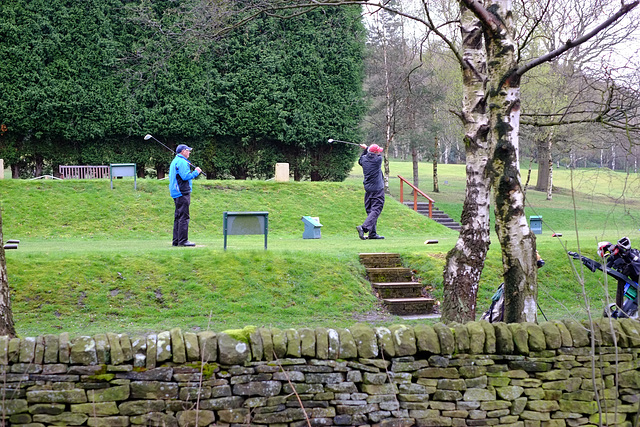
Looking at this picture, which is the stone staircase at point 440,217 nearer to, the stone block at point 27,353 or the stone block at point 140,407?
the stone block at point 140,407

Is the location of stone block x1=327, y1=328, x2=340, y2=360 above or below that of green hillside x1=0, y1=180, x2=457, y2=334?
above

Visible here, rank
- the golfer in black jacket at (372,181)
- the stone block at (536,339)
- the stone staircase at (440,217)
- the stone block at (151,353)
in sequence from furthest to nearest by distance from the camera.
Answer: the stone staircase at (440,217) → the golfer in black jacket at (372,181) → the stone block at (536,339) → the stone block at (151,353)

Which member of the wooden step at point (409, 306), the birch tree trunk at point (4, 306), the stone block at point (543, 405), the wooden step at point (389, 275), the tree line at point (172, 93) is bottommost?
the wooden step at point (409, 306)

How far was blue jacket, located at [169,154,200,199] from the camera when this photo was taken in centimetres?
1366

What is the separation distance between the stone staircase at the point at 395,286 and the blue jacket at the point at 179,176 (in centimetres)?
398

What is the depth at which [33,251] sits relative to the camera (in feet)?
42.3

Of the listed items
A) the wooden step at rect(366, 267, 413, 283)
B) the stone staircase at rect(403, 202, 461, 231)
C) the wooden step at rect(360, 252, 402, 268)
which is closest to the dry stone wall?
the wooden step at rect(366, 267, 413, 283)

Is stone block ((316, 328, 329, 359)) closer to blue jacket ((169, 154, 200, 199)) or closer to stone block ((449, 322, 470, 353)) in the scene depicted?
stone block ((449, 322, 470, 353))

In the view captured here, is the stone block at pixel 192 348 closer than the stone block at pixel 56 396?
No

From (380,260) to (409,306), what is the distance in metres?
1.77

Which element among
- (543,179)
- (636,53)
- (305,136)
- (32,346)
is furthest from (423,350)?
(543,179)

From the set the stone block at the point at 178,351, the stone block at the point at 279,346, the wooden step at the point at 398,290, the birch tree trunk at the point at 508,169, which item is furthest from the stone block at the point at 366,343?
the wooden step at the point at 398,290

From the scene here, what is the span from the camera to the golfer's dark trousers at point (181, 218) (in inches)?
547

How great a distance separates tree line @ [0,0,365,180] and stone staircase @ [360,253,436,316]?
12.5 meters
